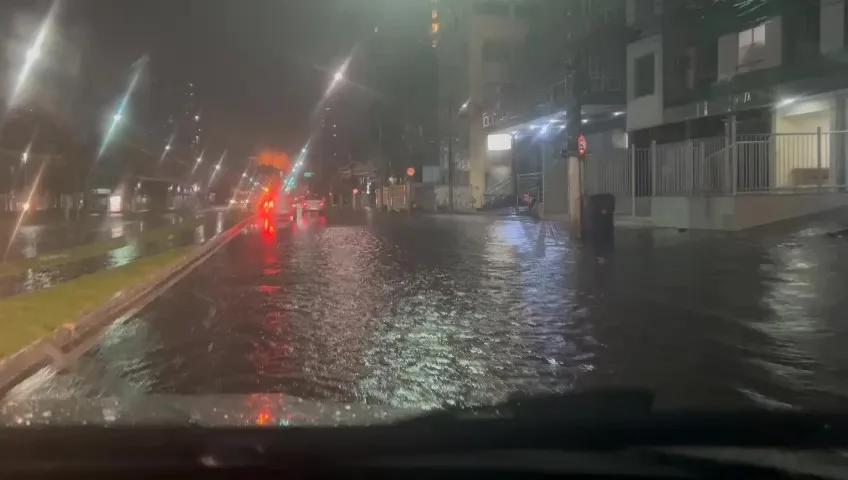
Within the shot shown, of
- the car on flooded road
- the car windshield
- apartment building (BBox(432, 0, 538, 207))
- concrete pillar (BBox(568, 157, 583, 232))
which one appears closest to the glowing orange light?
the car windshield

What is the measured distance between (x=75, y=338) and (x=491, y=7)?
57894mm

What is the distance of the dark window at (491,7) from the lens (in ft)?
211

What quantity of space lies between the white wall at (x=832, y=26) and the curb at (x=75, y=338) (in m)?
21.2

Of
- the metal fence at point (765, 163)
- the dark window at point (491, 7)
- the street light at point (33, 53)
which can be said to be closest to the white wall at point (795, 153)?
the metal fence at point (765, 163)

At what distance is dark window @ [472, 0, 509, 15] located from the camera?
64.4 m

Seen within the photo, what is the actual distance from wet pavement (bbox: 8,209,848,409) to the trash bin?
5571 millimetres

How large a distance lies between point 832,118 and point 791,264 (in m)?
13.5

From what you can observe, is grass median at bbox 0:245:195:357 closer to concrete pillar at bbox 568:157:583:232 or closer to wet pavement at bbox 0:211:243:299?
wet pavement at bbox 0:211:243:299

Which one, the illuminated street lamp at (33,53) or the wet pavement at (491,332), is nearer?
the wet pavement at (491,332)

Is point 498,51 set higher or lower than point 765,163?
higher

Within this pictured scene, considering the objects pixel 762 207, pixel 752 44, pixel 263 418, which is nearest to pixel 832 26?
pixel 752 44

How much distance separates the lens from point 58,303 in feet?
41.9

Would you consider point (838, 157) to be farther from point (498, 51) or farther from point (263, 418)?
point (498, 51)

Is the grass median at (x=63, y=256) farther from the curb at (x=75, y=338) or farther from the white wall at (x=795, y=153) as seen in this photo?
the white wall at (x=795, y=153)
